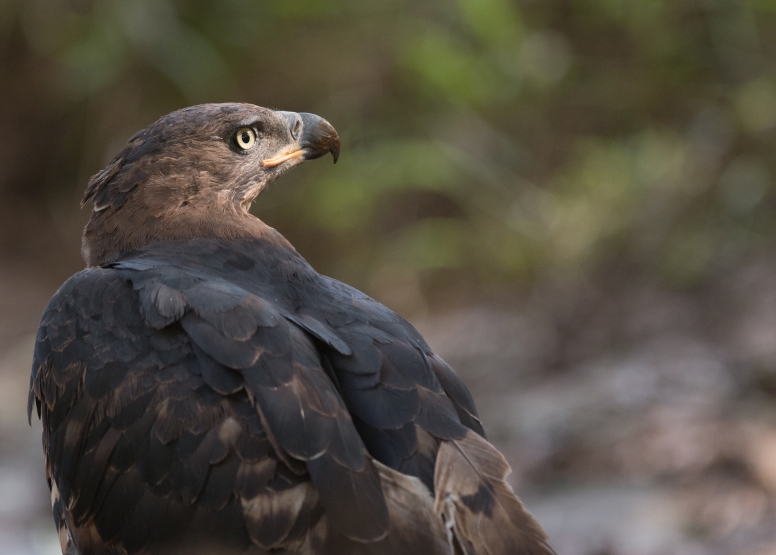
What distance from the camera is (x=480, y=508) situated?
2.69 meters

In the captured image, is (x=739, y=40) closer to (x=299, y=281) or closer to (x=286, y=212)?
(x=286, y=212)

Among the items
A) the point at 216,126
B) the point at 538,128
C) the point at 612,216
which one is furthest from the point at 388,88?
the point at 216,126

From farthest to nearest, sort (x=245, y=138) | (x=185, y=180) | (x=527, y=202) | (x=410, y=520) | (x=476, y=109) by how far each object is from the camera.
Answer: (x=476, y=109) → (x=527, y=202) → (x=245, y=138) → (x=185, y=180) → (x=410, y=520)

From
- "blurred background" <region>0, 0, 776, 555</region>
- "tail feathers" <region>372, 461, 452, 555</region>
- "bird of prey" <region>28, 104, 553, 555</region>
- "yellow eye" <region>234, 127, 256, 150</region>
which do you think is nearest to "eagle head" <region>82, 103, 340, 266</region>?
"yellow eye" <region>234, 127, 256, 150</region>

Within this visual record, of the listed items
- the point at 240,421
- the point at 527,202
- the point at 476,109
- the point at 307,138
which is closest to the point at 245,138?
the point at 307,138

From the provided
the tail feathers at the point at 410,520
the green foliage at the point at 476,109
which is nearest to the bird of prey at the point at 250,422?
the tail feathers at the point at 410,520

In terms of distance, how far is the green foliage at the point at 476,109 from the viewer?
7.30m

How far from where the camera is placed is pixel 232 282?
10.5 feet

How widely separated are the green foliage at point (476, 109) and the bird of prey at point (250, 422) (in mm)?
4384

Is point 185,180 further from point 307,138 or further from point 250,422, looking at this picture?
point 250,422

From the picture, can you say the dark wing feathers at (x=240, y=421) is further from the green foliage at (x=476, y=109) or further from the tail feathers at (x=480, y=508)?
the green foliage at (x=476, y=109)

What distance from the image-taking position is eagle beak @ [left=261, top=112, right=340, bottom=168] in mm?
3889

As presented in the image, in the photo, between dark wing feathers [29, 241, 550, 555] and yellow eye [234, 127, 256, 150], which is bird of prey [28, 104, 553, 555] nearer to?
dark wing feathers [29, 241, 550, 555]

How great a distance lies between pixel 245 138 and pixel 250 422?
1.45 meters
